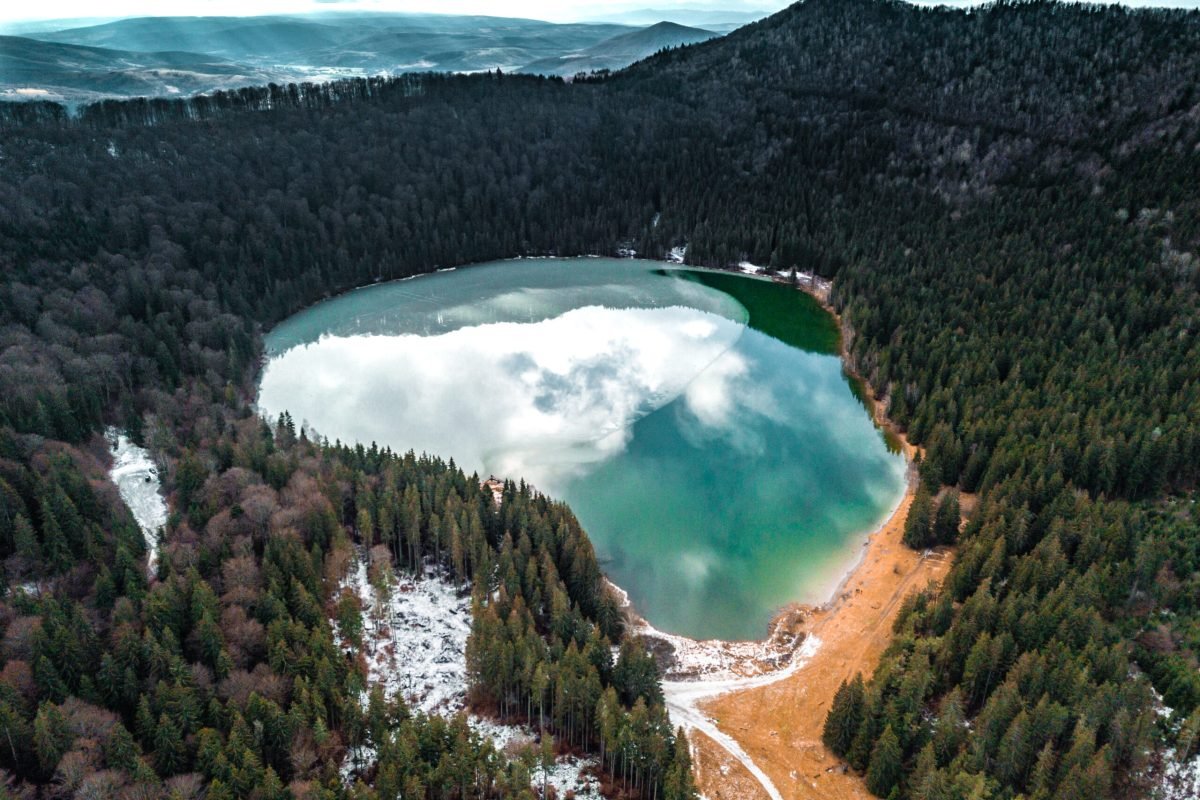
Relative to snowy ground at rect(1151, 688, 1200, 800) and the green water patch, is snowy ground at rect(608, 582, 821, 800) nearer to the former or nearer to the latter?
snowy ground at rect(1151, 688, 1200, 800)

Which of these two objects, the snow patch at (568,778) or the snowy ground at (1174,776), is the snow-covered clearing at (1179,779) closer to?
the snowy ground at (1174,776)

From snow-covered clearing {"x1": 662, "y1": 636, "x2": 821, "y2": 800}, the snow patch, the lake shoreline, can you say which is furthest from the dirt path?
the snow patch

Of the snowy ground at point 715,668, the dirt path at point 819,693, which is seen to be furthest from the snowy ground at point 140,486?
the dirt path at point 819,693

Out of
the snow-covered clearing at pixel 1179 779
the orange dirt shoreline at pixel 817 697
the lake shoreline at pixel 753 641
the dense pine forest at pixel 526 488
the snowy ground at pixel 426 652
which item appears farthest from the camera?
the lake shoreline at pixel 753 641

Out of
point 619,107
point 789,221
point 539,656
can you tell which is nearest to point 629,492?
point 539,656

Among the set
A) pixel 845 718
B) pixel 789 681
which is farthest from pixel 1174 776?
pixel 789 681
